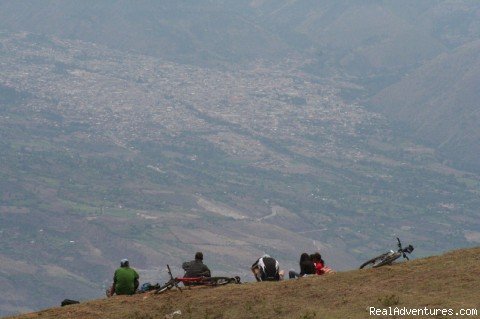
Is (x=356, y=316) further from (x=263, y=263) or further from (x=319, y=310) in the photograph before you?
(x=263, y=263)

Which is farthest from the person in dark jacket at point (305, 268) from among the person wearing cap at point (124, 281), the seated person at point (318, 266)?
the person wearing cap at point (124, 281)

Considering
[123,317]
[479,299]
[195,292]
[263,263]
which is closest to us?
[479,299]

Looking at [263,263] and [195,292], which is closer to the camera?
[195,292]

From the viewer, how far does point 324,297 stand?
3322cm

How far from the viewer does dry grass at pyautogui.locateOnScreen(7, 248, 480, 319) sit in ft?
101

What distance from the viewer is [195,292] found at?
120 feet

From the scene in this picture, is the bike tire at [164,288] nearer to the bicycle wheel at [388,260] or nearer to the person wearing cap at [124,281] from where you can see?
the person wearing cap at [124,281]

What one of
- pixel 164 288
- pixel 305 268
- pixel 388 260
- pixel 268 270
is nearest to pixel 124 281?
pixel 164 288

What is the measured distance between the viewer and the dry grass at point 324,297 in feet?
101

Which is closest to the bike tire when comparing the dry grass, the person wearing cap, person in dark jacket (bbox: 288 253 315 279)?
the dry grass

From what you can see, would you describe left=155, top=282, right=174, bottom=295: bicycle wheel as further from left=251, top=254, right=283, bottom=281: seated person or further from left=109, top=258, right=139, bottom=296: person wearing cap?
left=251, top=254, right=283, bottom=281: seated person

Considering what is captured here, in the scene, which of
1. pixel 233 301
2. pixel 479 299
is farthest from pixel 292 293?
pixel 479 299

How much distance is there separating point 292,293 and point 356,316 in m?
4.93

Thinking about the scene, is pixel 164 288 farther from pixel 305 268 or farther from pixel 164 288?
pixel 305 268
